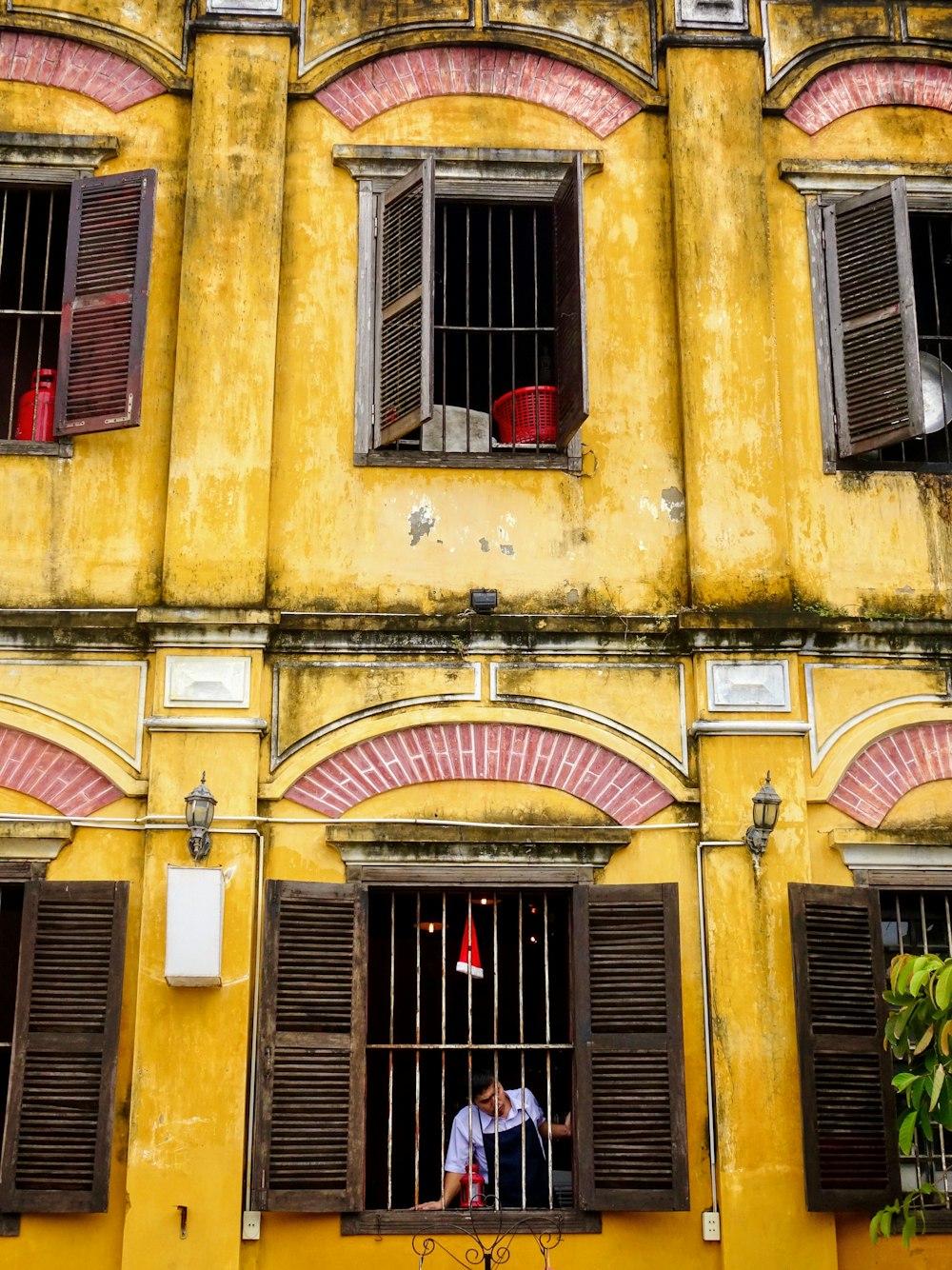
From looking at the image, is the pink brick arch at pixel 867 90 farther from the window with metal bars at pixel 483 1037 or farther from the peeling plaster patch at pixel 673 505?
the window with metal bars at pixel 483 1037

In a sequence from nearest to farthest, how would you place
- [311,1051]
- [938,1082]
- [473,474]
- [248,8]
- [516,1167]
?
[938,1082], [311,1051], [516,1167], [473,474], [248,8]

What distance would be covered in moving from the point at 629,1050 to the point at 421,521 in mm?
3223

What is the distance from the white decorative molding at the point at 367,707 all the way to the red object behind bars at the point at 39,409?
7.18ft

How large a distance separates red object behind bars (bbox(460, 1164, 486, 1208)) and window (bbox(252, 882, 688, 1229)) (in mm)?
262

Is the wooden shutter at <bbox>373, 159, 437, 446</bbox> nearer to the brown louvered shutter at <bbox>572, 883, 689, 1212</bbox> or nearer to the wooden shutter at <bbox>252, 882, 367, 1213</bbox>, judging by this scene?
the wooden shutter at <bbox>252, 882, 367, 1213</bbox>

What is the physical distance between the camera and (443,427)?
9648 millimetres

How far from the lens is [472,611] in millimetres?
9156

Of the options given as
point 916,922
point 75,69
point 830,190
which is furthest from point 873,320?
point 75,69

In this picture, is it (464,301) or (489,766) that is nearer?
(489,766)

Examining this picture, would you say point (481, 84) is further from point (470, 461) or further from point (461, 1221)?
point (461, 1221)

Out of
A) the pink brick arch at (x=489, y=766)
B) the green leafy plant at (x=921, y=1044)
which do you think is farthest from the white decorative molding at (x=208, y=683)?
the green leafy plant at (x=921, y=1044)

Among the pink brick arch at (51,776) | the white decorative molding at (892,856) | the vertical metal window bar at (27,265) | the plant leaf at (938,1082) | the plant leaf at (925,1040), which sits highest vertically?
the vertical metal window bar at (27,265)

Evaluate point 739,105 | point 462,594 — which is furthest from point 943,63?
point 462,594

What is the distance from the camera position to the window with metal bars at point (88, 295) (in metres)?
9.28
